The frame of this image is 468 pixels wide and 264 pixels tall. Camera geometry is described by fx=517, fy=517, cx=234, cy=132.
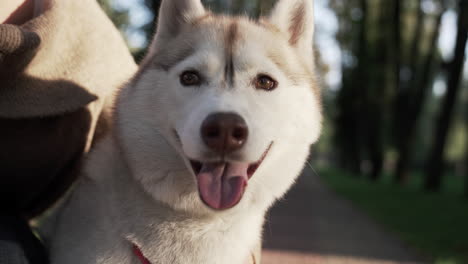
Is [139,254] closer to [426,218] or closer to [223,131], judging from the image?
[223,131]

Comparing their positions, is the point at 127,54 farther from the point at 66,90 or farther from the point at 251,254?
the point at 251,254

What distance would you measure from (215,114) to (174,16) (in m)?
0.98

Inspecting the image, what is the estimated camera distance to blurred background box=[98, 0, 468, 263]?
11461mm

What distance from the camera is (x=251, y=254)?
3.07 metres

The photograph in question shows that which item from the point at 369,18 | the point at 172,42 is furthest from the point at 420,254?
the point at 369,18

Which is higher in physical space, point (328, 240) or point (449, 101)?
point (328, 240)

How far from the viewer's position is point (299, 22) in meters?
3.34

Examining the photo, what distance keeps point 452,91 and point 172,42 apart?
56.2 ft

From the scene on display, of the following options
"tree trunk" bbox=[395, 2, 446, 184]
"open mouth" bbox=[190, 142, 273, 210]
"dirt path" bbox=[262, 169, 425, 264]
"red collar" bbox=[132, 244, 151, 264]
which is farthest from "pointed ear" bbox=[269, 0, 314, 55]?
"tree trunk" bbox=[395, 2, 446, 184]

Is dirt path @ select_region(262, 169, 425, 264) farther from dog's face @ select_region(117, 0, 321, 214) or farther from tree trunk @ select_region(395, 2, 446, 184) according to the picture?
tree trunk @ select_region(395, 2, 446, 184)

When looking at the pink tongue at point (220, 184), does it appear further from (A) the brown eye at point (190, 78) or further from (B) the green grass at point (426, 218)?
(B) the green grass at point (426, 218)

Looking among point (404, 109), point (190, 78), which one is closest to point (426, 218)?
point (190, 78)

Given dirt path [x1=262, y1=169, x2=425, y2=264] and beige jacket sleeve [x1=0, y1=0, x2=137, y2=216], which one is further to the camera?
dirt path [x1=262, y1=169, x2=425, y2=264]

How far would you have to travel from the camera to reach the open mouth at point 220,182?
2.55 metres
